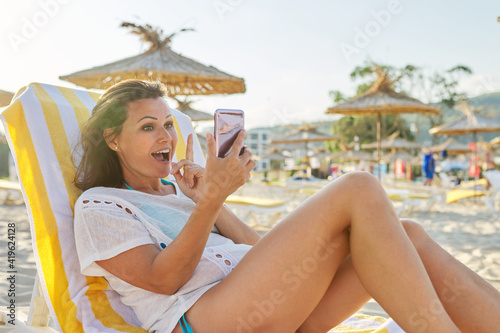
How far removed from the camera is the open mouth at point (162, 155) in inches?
67.2

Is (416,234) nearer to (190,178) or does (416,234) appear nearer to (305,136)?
(190,178)

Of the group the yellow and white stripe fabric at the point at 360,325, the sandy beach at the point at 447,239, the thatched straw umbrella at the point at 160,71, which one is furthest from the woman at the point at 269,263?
the thatched straw umbrella at the point at 160,71

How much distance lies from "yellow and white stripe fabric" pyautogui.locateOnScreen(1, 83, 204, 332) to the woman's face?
1.03 feet

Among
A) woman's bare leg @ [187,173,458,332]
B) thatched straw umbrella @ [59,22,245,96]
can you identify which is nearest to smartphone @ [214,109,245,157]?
woman's bare leg @ [187,173,458,332]

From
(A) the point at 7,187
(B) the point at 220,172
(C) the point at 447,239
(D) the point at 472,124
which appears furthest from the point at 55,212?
(D) the point at 472,124

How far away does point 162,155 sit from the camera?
68.7 inches

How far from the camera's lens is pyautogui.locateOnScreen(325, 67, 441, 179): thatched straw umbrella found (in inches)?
367

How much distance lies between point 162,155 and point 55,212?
1.59 ft

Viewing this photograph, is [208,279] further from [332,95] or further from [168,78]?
[332,95]

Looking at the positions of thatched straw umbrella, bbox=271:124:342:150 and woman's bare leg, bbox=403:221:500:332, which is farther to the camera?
thatched straw umbrella, bbox=271:124:342:150

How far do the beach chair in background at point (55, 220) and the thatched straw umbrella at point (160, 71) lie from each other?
4098 mm

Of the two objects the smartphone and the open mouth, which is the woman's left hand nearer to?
the open mouth

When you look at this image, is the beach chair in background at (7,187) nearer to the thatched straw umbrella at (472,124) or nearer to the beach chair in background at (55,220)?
the beach chair in background at (55,220)

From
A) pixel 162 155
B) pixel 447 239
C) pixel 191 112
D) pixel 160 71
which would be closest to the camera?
pixel 162 155
